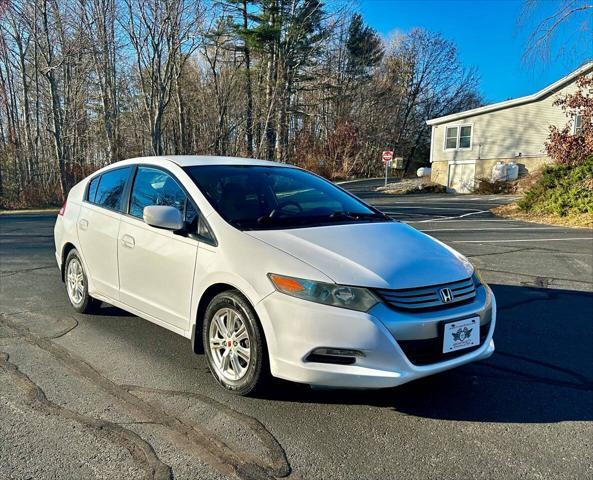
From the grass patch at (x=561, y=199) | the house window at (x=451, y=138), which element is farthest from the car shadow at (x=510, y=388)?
the house window at (x=451, y=138)

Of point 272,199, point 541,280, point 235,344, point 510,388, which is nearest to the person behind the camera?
point 235,344

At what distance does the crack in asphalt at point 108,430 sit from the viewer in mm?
2469

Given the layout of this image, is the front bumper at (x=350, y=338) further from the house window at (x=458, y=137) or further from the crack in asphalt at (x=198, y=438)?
the house window at (x=458, y=137)

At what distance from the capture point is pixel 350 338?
9.14 ft

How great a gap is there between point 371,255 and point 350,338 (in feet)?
2.00

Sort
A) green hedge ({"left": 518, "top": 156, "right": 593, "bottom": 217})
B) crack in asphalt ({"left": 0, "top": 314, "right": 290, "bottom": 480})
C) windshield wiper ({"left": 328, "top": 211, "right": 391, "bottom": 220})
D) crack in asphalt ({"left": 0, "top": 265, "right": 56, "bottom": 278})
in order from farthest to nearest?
green hedge ({"left": 518, "top": 156, "right": 593, "bottom": 217})
crack in asphalt ({"left": 0, "top": 265, "right": 56, "bottom": 278})
windshield wiper ({"left": 328, "top": 211, "right": 391, "bottom": 220})
crack in asphalt ({"left": 0, "top": 314, "right": 290, "bottom": 480})

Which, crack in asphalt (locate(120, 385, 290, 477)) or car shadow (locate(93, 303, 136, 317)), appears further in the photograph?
car shadow (locate(93, 303, 136, 317))

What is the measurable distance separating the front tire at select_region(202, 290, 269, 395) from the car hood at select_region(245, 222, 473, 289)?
1.39 feet

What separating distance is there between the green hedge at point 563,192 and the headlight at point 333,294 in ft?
51.3

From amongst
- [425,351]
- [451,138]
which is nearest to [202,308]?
[425,351]

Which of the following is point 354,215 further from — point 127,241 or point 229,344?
point 127,241

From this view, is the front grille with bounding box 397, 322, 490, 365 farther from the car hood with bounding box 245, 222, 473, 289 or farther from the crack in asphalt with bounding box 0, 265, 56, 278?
the crack in asphalt with bounding box 0, 265, 56, 278

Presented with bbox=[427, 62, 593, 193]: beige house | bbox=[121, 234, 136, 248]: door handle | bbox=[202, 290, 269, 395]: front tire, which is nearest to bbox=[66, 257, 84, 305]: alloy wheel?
bbox=[121, 234, 136, 248]: door handle

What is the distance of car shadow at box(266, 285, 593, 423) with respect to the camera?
10.3 feet
